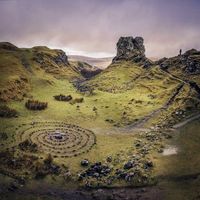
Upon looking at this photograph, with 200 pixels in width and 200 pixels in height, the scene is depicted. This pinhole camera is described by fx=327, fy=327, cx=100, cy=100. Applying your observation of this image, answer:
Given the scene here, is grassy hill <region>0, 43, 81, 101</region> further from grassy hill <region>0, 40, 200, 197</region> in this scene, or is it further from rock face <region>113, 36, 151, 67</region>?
rock face <region>113, 36, 151, 67</region>

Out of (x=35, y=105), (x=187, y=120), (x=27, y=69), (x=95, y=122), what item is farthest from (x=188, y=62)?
(x=27, y=69)

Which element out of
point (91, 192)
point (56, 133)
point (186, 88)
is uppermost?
point (186, 88)

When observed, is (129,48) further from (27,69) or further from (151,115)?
(151,115)

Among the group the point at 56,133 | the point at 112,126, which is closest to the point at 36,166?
the point at 56,133

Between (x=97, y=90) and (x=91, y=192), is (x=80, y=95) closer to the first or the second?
(x=97, y=90)

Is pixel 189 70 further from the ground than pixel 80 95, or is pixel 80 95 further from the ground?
pixel 189 70

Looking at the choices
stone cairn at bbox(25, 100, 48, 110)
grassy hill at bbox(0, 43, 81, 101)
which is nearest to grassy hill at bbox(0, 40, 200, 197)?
grassy hill at bbox(0, 43, 81, 101)

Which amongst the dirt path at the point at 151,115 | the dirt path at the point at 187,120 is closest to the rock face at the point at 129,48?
the dirt path at the point at 151,115
